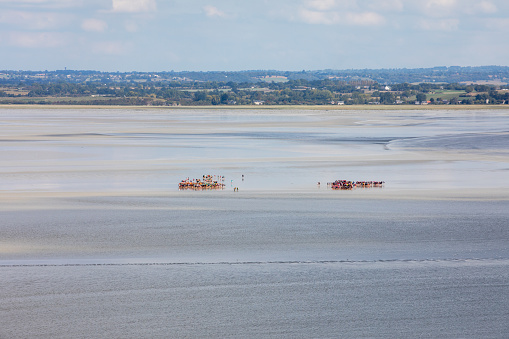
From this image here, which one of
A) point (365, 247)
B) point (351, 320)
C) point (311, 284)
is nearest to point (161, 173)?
point (365, 247)

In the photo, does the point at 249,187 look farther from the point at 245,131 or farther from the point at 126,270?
the point at 245,131

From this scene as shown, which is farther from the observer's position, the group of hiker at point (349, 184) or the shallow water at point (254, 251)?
the group of hiker at point (349, 184)

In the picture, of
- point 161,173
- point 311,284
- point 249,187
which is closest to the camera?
point 311,284

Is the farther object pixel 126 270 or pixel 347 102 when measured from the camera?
pixel 347 102

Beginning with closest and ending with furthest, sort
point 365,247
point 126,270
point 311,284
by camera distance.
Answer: point 311,284 → point 126,270 → point 365,247

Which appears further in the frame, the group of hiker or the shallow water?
the group of hiker

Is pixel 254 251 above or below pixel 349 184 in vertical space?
above

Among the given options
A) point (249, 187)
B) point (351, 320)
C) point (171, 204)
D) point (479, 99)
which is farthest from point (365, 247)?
point (479, 99)

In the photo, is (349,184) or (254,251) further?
(349,184)
